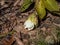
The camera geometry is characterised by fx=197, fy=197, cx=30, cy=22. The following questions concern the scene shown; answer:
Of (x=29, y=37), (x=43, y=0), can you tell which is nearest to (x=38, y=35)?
(x=29, y=37)

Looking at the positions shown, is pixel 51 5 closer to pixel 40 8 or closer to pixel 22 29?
pixel 40 8

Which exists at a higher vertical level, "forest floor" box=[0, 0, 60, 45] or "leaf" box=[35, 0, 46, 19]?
"leaf" box=[35, 0, 46, 19]

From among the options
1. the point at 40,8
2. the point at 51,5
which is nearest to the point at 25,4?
the point at 40,8

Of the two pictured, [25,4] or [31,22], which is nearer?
[31,22]

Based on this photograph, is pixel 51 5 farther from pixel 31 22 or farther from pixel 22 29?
pixel 22 29

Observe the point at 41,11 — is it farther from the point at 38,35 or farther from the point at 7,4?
the point at 7,4

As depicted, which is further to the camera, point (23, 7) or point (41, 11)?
point (23, 7)

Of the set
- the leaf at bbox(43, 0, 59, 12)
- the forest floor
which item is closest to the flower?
the forest floor

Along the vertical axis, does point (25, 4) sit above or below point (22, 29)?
above

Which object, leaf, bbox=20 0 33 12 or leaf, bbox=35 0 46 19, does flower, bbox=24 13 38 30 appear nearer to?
leaf, bbox=35 0 46 19
